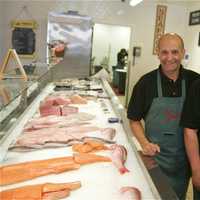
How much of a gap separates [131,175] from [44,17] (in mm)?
6161

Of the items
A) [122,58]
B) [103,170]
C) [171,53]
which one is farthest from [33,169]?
[122,58]

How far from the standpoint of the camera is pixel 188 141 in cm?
186

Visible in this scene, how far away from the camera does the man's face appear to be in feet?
6.67

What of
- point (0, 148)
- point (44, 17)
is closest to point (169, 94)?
point (0, 148)

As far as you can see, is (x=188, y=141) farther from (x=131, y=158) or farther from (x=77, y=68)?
(x=77, y=68)

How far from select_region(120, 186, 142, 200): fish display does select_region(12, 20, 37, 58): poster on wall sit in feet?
20.0

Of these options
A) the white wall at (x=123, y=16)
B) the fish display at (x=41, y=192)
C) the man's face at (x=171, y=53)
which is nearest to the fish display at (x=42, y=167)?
the fish display at (x=41, y=192)

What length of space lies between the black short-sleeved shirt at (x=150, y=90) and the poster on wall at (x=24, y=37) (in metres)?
5.22

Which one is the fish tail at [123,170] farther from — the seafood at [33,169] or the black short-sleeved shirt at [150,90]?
the black short-sleeved shirt at [150,90]

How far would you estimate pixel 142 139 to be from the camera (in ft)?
6.67

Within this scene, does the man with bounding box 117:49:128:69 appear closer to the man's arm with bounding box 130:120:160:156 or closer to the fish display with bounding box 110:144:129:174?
the man's arm with bounding box 130:120:160:156

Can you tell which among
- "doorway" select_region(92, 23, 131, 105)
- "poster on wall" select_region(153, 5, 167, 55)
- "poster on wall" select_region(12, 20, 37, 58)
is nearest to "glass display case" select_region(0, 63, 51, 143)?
"poster on wall" select_region(12, 20, 37, 58)

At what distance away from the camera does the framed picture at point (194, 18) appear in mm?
6703

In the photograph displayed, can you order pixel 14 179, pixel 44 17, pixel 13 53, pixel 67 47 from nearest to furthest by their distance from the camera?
pixel 14 179 < pixel 13 53 < pixel 67 47 < pixel 44 17
